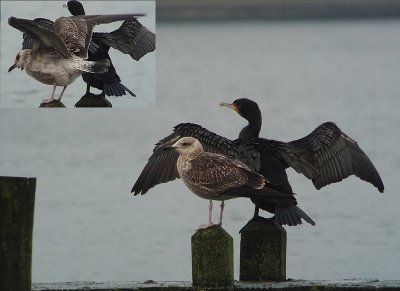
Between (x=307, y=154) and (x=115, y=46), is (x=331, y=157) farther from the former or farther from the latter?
(x=115, y=46)

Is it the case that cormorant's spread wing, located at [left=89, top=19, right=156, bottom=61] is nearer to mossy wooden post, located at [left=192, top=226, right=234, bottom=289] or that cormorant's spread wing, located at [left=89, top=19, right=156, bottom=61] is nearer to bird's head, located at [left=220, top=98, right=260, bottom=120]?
bird's head, located at [left=220, top=98, right=260, bottom=120]

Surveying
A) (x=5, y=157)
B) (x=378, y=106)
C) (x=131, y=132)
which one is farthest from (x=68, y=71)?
(x=378, y=106)

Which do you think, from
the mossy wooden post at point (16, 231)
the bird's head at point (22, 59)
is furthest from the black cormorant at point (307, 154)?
the mossy wooden post at point (16, 231)

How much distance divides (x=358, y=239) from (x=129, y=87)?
288 inches

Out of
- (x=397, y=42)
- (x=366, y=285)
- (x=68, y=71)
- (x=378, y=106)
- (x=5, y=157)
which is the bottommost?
(x=366, y=285)

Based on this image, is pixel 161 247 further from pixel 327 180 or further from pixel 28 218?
pixel 28 218

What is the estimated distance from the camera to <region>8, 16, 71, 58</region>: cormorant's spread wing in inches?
372

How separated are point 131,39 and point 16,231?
349cm

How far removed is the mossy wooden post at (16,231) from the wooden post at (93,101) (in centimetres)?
215

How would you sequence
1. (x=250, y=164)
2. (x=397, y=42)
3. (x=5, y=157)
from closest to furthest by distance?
(x=250, y=164), (x=5, y=157), (x=397, y=42)

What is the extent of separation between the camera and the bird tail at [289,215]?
9.21 metres

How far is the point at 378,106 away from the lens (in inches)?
1355

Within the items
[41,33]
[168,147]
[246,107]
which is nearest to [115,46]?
[246,107]

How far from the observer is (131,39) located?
11.3 m
